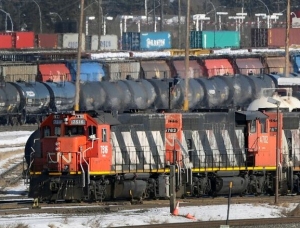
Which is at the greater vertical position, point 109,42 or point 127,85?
point 109,42

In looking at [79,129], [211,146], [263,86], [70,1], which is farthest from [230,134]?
[70,1]

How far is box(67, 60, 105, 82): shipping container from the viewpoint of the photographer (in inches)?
2461

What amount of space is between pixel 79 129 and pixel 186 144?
3667 mm

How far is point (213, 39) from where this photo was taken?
94.6 metres

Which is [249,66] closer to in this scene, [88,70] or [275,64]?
[275,64]

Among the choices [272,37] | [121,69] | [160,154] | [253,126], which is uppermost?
[272,37]

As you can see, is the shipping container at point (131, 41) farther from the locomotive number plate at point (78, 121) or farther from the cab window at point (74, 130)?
the locomotive number plate at point (78, 121)

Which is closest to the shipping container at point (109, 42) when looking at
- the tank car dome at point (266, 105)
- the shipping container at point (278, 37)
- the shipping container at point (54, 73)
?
the shipping container at point (278, 37)

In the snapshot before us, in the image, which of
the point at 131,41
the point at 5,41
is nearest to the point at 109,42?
the point at 131,41

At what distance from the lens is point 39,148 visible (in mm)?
27484

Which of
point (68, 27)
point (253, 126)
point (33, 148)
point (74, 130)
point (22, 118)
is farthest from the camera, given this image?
point (68, 27)

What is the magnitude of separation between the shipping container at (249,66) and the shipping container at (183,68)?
10.5 ft

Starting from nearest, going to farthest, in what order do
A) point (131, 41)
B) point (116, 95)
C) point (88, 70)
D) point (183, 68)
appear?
point (116, 95), point (88, 70), point (183, 68), point (131, 41)

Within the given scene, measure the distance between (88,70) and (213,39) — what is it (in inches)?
1311
